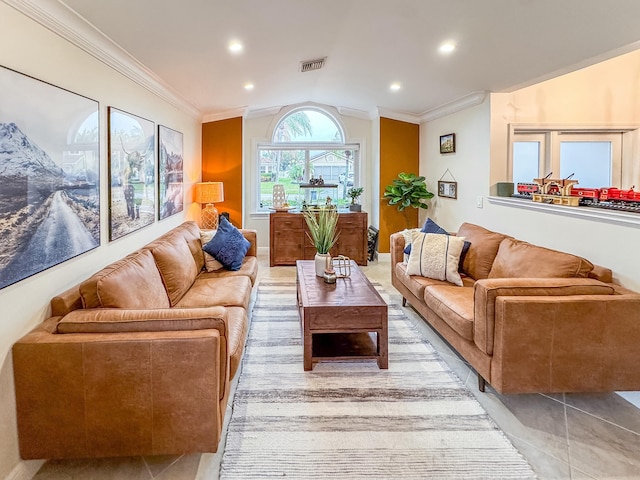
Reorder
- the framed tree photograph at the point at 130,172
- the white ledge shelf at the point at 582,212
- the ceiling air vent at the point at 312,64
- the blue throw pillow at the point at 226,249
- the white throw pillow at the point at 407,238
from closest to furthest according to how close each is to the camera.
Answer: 1. the white ledge shelf at the point at 582,212
2. the framed tree photograph at the point at 130,172
3. the blue throw pillow at the point at 226,249
4. the white throw pillow at the point at 407,238
5. the ceiling air vent at the point at 312,64

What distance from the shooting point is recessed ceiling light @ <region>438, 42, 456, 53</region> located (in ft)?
11.7

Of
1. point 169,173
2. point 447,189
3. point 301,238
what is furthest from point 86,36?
point 447,189

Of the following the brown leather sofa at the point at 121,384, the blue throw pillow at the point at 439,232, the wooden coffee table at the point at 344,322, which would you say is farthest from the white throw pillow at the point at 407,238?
the brown leather sofa at the point at 121,384

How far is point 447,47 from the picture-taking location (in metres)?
3.64

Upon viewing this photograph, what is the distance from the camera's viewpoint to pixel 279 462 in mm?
2039

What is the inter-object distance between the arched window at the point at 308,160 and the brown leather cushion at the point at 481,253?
11.5 feet

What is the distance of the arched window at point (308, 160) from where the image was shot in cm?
Result: 721

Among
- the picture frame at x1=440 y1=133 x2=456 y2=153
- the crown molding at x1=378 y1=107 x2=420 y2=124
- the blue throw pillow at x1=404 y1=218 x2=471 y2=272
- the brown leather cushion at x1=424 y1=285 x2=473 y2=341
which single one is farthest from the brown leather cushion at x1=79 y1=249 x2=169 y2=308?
the crown molding at x1=378 y1=107 x2=420 y2=124

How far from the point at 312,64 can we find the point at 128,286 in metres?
3.22

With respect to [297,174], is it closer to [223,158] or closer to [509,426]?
[223,158]

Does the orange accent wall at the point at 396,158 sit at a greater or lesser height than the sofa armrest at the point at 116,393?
greater

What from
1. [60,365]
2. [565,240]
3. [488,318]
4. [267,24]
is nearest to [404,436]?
[488,318]

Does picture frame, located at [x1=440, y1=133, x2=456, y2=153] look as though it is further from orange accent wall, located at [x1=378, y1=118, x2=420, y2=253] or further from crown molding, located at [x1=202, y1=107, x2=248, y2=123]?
crown molding, located at [x1=202, y1=107, x2=248, y2=123]

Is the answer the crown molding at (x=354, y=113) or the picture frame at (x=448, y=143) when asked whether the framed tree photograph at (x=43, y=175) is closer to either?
the picture frame at (x=448, y=143)
